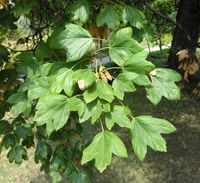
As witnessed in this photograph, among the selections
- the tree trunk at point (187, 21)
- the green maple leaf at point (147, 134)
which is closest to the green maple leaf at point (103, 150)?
the green maple leaf at point (147, 134)

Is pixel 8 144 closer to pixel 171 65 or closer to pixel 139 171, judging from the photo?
pixel 139 171

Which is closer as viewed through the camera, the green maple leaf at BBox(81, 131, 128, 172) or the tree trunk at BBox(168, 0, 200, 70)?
the green maple leaf at BBox(81, 131, 128, 172)

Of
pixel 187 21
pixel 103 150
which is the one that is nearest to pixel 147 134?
pixel 103 150

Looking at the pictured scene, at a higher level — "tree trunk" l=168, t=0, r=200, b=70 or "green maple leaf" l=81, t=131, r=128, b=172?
"green maple leaf" l=81, t=131, r=128, b=172

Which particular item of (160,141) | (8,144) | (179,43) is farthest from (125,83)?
(179,43)

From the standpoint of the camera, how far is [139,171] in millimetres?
5348

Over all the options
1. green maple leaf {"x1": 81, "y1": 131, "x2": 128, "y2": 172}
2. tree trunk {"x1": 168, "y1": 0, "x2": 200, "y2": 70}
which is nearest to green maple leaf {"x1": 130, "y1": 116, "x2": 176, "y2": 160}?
green maple leaf {"x1": 81, "y1": 131, "x2": 128, "y2": 172}

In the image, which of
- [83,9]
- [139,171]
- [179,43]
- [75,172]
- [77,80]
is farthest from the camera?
[179,43]

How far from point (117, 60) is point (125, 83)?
13 centimetres

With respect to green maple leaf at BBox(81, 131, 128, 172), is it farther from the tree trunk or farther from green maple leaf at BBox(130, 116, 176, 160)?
the tree trunk

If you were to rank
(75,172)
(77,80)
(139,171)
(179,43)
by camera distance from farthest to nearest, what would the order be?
(179,43) → (139,171) → (75,172) → (77,80)

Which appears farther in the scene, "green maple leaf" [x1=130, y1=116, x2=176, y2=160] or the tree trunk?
the tree trunk

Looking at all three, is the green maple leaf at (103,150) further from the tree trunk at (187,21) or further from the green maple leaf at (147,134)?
the tree trunk at (187,21)

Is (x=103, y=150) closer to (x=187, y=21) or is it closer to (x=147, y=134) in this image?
(x=147, y=134)
